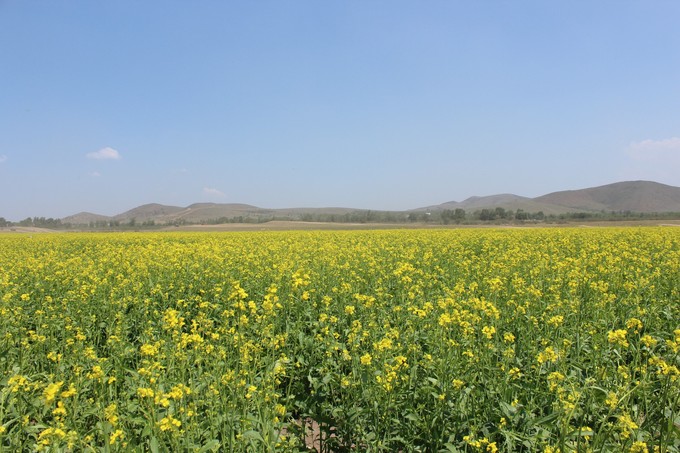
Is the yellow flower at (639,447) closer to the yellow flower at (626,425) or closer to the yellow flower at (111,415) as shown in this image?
the yellow flower at (626,425)

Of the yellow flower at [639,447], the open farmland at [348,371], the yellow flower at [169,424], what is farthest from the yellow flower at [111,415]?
the yellow flower at [639,447]

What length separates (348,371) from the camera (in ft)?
13.8

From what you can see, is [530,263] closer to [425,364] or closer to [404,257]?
[404,257]

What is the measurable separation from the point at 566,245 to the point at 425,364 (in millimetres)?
12855

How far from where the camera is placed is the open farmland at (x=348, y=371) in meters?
2.74

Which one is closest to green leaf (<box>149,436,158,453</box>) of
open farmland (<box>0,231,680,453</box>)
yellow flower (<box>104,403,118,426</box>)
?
open farmland (<box>0,231,680,453</box>)

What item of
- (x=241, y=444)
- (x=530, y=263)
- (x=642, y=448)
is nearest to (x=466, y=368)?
(x=642, y=448)

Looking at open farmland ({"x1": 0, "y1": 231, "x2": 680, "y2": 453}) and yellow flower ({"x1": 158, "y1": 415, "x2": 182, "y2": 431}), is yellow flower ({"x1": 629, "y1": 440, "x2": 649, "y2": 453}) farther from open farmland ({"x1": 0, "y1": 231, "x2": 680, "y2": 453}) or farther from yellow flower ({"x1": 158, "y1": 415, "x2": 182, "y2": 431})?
yellow flower ({"x1": 158, "y1": 415, "x2": 182, "y2": 431})

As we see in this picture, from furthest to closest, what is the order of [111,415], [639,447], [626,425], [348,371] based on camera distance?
[348,371] < [111,415] < [626,425] < [639,447]

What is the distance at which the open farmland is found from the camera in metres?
2.74

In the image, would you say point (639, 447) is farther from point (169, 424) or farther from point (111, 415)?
point (111, 415)

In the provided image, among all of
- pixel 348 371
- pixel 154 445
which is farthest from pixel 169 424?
pixel 348 371

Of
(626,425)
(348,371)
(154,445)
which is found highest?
(626,425)

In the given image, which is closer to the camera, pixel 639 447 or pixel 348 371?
pixel 639 447
